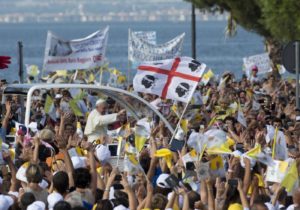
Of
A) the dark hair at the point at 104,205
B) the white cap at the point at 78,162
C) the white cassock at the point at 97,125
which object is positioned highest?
the dark hair at the point at 104,205

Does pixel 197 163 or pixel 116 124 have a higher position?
pixel 197 163

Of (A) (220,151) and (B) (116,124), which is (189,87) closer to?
(B) (116,124)

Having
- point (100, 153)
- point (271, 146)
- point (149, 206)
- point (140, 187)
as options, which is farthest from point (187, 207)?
point (271, 146)

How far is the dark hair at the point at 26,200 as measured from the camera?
12.7m

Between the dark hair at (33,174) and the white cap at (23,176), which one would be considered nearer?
the dark hair at (33,174)

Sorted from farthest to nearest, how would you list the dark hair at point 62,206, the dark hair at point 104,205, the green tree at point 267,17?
the green tree at point 267,17 → the dark hair at point 104,205 → the dark hair at point 62,206

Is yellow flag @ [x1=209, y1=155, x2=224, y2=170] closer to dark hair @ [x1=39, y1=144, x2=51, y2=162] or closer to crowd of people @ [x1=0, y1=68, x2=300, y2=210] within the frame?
crowd of people @ [x1=0, y1=68, x2=300, y2=210]

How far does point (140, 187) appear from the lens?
13.7 m

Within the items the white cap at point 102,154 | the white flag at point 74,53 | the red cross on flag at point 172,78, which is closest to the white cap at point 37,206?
the white cap at point 102,154

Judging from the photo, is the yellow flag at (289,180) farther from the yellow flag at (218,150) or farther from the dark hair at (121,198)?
the yellow flag at (218,150)

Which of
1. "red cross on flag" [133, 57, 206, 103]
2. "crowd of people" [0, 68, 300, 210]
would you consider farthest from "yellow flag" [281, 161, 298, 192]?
"red cross on flag" [133, 57, 206, 103]

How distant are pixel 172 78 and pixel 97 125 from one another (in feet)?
3.95

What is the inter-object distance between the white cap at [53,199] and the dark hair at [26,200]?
0.50ft

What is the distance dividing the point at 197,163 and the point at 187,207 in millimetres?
1546
